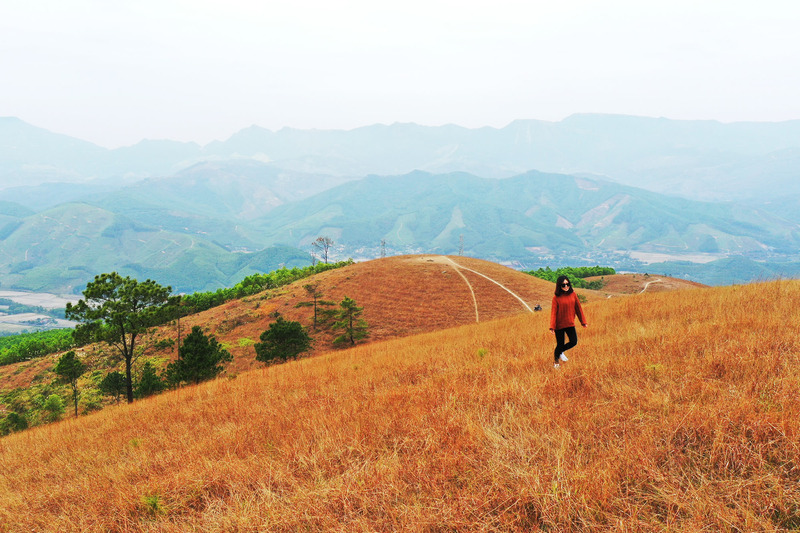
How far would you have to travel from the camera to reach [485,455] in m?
3.73

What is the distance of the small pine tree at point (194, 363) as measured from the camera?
61.6 ft

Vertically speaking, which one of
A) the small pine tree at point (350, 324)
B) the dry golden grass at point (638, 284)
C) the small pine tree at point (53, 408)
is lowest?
the small pine tree at point (53, 408)

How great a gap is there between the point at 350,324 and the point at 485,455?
88.4 ft

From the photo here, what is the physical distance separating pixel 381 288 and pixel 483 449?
38.6 metres

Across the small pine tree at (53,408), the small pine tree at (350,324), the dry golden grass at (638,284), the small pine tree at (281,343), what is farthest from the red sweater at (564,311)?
the dry golden grass at (638,284)

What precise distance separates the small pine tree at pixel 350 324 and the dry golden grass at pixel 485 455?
22.5 m

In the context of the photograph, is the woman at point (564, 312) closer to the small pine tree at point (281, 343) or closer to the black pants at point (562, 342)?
the black pants at point (562, 342)

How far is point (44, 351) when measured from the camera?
4903cm

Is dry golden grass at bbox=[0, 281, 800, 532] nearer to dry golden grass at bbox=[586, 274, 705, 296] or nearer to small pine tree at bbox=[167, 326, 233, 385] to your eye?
small pine tree at bbox=[167, 326, 233, 385]

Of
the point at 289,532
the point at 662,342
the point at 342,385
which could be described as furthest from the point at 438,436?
the point at 662,342

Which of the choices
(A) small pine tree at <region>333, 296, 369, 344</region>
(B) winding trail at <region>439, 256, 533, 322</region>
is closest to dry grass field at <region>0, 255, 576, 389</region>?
(B) winding trail at <region>439, 256, 533, 322</region>

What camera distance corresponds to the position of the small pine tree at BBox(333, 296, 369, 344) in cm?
2986

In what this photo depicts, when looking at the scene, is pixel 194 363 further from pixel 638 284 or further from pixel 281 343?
pixel 638 284

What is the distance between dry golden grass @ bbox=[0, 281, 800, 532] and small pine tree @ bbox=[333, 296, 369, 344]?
2247cm
